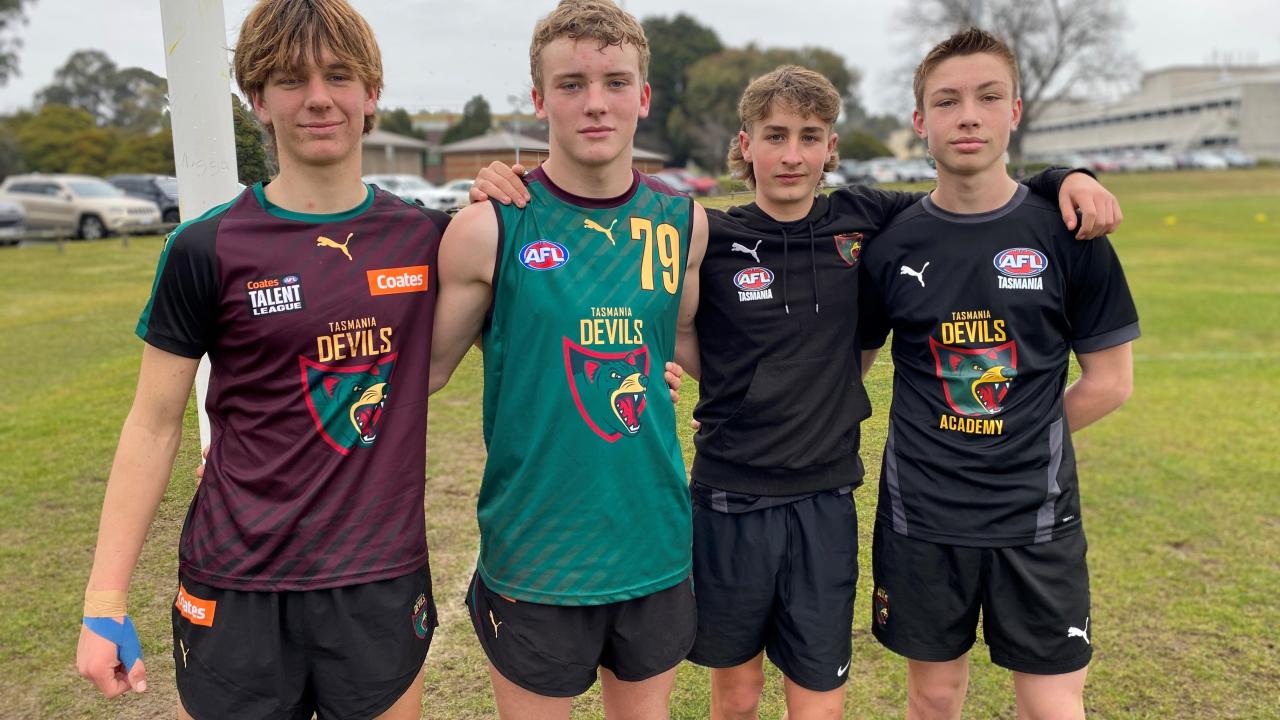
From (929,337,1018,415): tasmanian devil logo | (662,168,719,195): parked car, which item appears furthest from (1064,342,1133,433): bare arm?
(662,168,719,195): parked car

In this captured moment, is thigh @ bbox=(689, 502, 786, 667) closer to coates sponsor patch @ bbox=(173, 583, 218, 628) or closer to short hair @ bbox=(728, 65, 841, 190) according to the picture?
short hair @ bbox=(728, 65, 841, 190)

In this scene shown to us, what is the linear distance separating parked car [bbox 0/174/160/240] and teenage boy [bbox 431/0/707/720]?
68.1 feet

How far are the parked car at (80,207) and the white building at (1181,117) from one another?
195 ft

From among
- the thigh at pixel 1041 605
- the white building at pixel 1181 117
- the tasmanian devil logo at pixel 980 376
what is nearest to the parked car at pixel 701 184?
the tasmanian devil logo at pixel 980 376

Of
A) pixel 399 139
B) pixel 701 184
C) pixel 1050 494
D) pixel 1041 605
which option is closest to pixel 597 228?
pixel 1050 494

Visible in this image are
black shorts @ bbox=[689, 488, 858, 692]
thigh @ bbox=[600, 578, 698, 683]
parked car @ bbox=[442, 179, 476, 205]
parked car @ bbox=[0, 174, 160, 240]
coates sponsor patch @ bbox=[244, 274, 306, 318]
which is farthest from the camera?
parked car @ bbox=[0, 174, 160, 240]

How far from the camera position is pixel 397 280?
6.89ft

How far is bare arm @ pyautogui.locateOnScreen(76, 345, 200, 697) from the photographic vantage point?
2.01 m

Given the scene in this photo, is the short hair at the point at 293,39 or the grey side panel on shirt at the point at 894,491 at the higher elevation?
the short hair at the point at 293,39

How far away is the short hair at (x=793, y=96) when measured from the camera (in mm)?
2602

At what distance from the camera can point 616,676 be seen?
236cm

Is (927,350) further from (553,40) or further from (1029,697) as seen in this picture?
(553,40)

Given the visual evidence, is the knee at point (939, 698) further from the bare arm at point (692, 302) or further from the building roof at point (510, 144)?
the building roof at point (510, 144)

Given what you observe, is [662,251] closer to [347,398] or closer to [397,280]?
[397,280]
